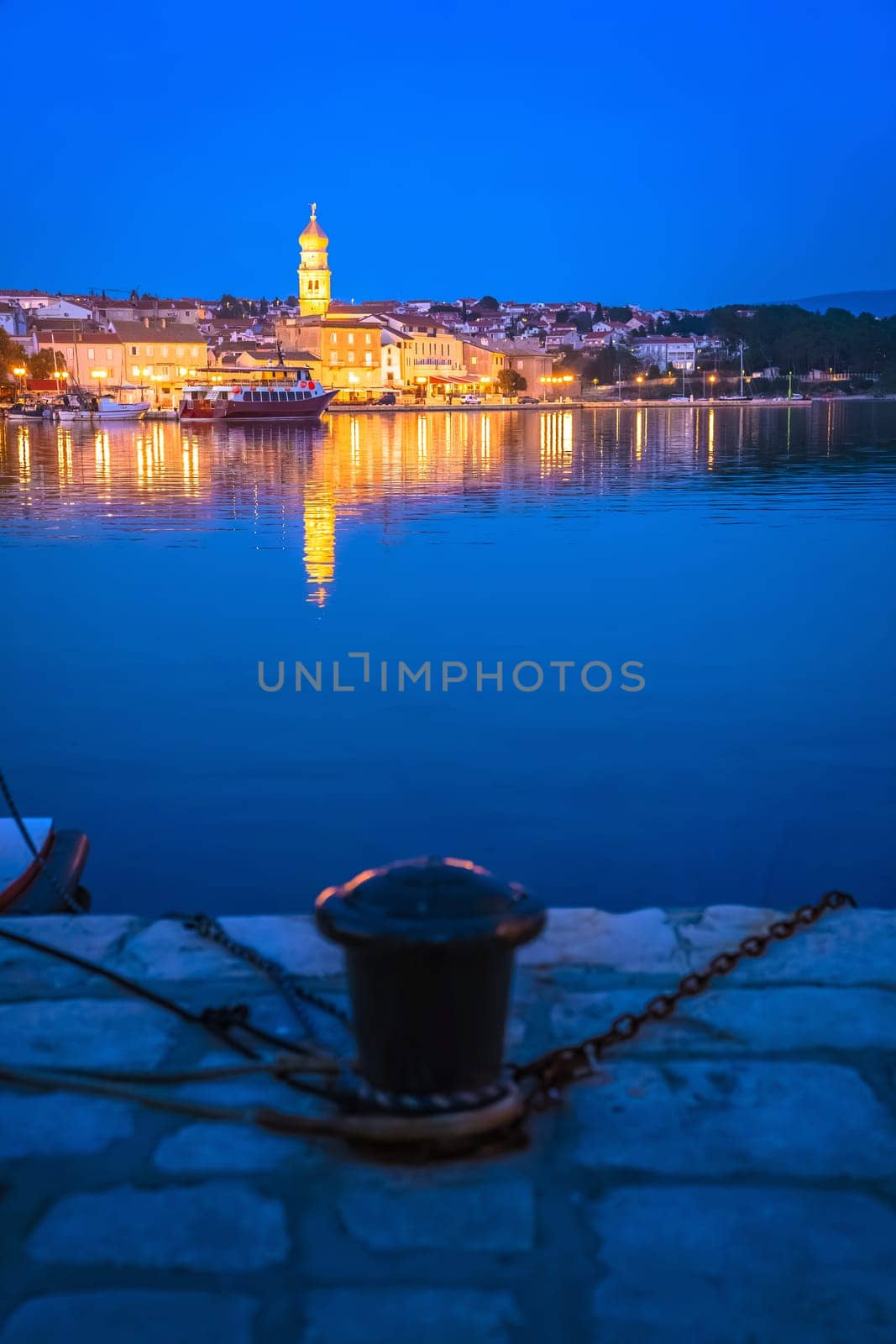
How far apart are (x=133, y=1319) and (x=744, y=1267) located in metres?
0.84

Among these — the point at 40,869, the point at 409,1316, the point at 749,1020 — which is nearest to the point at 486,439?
the point at 40,869

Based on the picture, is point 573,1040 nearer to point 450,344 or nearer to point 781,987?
point 781,987

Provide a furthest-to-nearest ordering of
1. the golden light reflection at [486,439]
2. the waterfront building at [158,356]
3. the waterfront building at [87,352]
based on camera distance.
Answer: the waterfront building at [158,356], the waterfront building at [87,352], the golden light reflection at [486,439]

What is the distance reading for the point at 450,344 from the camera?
107 m

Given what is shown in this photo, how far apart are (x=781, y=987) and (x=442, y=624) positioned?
861cm

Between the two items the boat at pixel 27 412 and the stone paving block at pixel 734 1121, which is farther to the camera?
the boat at pixel 27 412

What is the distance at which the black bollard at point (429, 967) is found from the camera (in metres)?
2.09

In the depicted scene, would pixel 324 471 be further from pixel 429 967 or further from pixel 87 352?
pixel 87 352

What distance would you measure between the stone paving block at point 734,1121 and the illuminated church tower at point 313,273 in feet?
339

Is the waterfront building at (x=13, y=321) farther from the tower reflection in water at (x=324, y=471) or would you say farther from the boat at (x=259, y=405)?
the tower reflection in water at (x=324, y=471)

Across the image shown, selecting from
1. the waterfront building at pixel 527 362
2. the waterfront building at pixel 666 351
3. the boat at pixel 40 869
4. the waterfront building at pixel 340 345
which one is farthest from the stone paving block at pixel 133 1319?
the waterfront building at pixel 666 351

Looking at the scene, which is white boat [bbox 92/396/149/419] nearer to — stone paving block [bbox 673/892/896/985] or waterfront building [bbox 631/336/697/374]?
stone paving block [bbox 673/892/896/985]

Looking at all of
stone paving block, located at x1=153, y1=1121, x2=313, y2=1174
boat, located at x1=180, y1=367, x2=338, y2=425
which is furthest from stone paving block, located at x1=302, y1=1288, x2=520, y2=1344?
boat, located at x1=180, y1=367, x2=338, y2=425

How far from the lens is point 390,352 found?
324ft
